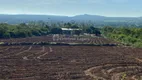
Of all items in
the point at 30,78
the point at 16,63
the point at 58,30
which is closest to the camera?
the point at 30,78

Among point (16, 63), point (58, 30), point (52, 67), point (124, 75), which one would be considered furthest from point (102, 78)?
point (58, 30)

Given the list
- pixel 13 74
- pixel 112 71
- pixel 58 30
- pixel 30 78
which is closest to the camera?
pixel 30 78

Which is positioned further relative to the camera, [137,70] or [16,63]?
[16,63]

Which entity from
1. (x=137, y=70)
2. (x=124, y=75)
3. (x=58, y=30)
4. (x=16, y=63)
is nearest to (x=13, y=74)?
(x=16, y=63)

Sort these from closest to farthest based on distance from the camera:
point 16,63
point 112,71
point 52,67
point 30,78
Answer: point 30,78 < point 112,71 < point 52,67 < point 16,63

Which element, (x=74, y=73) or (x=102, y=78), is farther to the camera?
(x=74, y=73)

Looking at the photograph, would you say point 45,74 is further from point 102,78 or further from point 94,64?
point 94,64

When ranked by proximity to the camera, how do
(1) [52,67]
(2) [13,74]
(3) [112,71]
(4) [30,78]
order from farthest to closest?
1. (1) [52,67]
2. (3) [112,71]
3. (2) [13,74]
4. (4) [30,78]

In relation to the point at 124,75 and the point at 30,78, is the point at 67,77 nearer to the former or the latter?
the point at 30,78
